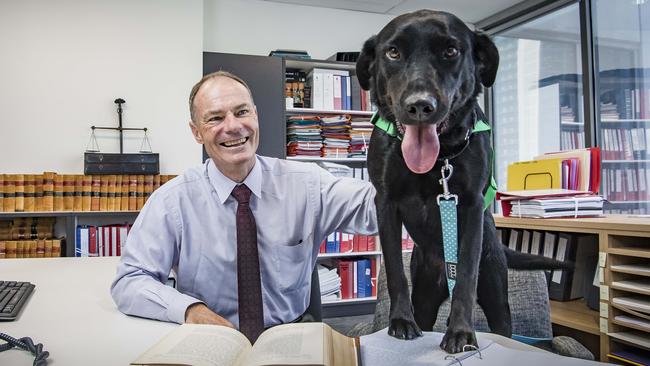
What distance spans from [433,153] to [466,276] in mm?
150

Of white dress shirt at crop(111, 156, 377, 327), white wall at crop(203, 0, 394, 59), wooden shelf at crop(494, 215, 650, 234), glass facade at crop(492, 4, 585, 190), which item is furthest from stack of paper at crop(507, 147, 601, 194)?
white wall at crop(203, 0, 394, 59)

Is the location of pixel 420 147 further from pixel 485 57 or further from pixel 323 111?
pixel 323 111

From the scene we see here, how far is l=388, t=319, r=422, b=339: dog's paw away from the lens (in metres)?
0.57

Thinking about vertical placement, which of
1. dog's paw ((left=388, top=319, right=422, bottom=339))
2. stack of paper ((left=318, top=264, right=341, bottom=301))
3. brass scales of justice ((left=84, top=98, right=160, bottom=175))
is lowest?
stack of paper ((left=318, top=264, right=341, bottom=301))

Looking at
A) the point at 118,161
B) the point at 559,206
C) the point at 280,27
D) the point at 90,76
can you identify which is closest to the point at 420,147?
the point at 559,206

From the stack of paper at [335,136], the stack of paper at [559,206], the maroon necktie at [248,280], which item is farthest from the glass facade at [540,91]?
the maroon necktie at [248,280]

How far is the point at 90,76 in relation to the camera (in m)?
3.74

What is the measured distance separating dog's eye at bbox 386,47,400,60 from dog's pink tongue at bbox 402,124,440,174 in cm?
9

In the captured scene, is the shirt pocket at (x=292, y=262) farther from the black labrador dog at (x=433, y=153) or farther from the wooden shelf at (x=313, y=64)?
the wooden shelf at (x=313, y=64)

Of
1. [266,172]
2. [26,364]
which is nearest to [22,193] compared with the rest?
[266,172]

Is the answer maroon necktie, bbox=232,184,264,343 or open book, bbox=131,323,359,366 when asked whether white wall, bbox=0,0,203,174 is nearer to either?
maroon necktie, bbox=232,184,264,343

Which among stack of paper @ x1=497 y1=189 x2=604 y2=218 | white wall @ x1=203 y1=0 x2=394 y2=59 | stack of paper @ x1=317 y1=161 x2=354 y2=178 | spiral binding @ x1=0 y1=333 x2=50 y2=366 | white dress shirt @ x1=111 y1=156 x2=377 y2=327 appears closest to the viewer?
spiral binding @ x1=0 y1=333 x2=50 y2=366

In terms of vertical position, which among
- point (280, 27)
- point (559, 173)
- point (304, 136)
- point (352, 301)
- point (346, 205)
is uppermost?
point (280, 27)

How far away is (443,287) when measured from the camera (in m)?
0.62
